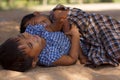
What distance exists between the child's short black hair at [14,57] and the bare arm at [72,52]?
36 centimetres

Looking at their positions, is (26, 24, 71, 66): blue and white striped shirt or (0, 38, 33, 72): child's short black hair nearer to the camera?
(0, 38, 33, 72): child's short black hair

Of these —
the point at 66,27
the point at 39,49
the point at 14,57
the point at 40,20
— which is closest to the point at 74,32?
the point at 66,27

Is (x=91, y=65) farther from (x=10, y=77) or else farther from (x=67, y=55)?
(x=10, y=77)

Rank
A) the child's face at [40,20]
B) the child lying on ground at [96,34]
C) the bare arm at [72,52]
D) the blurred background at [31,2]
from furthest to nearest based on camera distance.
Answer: the blurred background at [31,2] → the child's face at [40,20] → the child lying on ground at [96,34] → the bare arm at [72,52]

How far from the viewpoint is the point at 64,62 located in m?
3.59

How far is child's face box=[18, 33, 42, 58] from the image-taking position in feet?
10.7

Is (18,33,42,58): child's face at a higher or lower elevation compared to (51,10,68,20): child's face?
lower

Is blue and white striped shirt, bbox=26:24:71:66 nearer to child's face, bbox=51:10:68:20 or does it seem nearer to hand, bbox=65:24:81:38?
hand, bbox=65:24:81:38

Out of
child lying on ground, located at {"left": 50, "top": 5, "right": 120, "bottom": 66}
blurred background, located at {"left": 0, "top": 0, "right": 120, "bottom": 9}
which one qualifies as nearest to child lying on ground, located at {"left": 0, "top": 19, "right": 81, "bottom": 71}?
child lying on ground, located at {"left": 50, "top": 5, "right": 120, "bottom": 66}

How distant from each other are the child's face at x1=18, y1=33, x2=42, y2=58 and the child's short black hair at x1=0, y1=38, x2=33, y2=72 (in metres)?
0.04

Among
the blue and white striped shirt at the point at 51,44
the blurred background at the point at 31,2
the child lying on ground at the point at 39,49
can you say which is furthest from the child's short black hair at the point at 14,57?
the blurred background at the point at 31,2

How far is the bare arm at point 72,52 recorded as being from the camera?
11.7 ft

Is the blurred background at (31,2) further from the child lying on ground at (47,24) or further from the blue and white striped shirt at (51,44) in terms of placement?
the blue and white striped shirt at (51,44)

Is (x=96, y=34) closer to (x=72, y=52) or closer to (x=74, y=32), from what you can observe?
(x=74, y=32)
